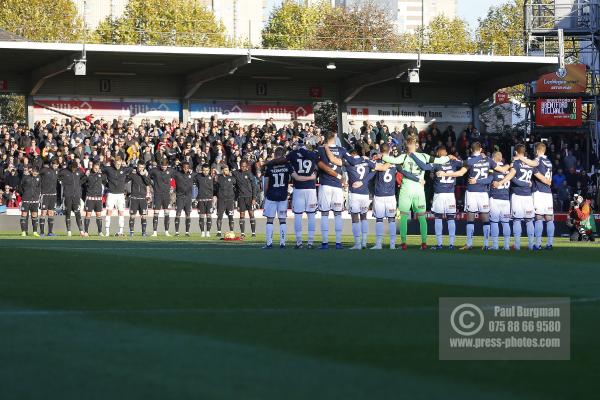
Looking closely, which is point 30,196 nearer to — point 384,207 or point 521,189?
point 384,207

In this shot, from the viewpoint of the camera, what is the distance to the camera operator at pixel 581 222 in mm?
30594

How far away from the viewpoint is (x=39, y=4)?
80125mm

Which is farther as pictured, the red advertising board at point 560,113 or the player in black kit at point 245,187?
the red advertising board at point 560,113

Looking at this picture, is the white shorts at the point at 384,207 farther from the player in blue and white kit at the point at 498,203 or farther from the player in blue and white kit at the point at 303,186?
the player in blue and white kit at the point at 498,203

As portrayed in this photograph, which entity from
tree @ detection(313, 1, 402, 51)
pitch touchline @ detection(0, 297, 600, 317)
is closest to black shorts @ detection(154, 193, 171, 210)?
pitch touchline @ detection(0, 297, 600, 317)

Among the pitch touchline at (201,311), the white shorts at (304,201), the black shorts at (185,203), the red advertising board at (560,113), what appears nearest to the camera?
the pitch touchline at (201,311)

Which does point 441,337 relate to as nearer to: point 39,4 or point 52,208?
point 52,208

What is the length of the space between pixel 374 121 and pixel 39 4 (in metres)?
41.1

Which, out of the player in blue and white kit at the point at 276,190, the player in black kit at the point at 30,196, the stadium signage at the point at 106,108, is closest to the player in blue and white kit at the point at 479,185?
the player in blue and white kit at the point at 276,190

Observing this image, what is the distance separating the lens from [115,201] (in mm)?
31016

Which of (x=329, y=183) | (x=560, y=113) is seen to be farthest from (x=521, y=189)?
(x=560, y=113)

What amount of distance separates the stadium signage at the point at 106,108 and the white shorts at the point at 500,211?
24724mm

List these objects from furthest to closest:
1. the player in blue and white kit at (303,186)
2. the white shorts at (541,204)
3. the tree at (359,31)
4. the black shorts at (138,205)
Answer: the tree at (359,31), the black shorts at (138,205), the white shorts at (541,204), the player in blue and white kit at (303,186)

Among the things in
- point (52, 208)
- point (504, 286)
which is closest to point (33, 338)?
point (504, 286)
